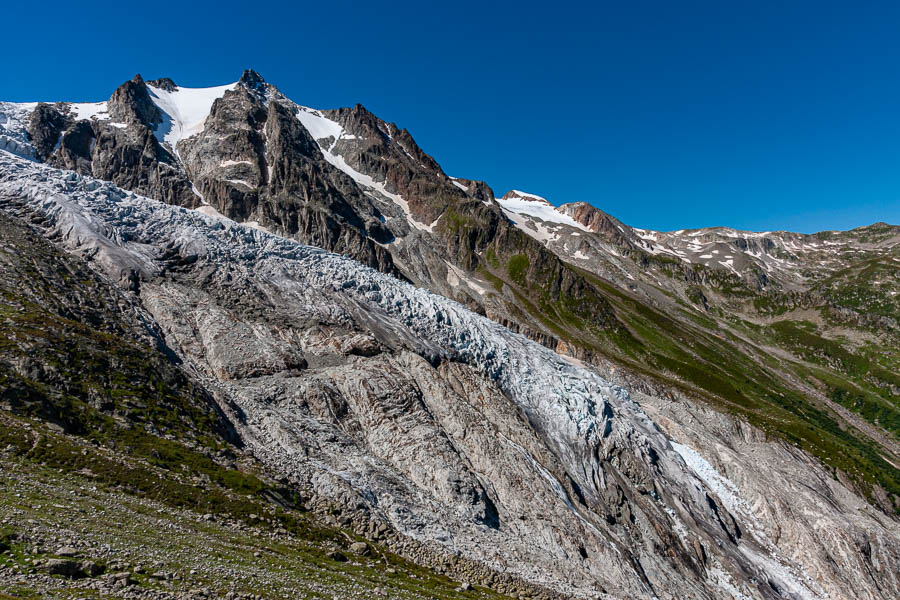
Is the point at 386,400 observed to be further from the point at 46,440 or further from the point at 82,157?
the point at 82,157

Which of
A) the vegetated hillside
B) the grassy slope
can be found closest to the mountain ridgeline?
the vegetated hillside

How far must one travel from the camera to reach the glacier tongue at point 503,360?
55219mm

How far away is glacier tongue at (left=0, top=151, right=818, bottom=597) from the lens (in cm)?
5522

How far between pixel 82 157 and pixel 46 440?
197m

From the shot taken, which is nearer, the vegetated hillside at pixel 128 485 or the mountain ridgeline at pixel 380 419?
the vegetated hillside at pixel 128 485

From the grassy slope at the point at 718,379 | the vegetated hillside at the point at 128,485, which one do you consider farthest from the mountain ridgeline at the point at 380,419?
the grassy slope at the point at 718,379

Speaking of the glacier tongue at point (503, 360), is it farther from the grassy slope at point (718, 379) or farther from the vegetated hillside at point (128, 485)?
the grassy slope at point (718, 379)

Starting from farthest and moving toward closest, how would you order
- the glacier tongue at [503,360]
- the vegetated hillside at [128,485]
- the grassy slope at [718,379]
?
the grassy slope at [718,379]
the glacier tongue at [503,360]
the vegetated hillside at [128,485]

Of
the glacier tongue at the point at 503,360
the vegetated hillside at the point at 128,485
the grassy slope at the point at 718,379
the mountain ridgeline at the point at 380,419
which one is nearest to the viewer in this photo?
the vegetated hillside at the point at 128,485

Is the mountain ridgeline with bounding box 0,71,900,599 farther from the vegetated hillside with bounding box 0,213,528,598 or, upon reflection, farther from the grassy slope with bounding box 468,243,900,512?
the grassy slope with bounding box 468,243,900,512

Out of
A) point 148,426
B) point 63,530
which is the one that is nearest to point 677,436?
point 148,426

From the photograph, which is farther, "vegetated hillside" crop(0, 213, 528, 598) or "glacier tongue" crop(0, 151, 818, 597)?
"glacier tongue" crop(0, 151, 818, 597)

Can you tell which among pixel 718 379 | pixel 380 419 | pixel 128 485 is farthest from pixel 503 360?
pixel 718 379

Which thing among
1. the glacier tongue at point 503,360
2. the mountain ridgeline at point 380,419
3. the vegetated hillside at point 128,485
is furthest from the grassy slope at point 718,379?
the vegetated hillside at point 128,485
